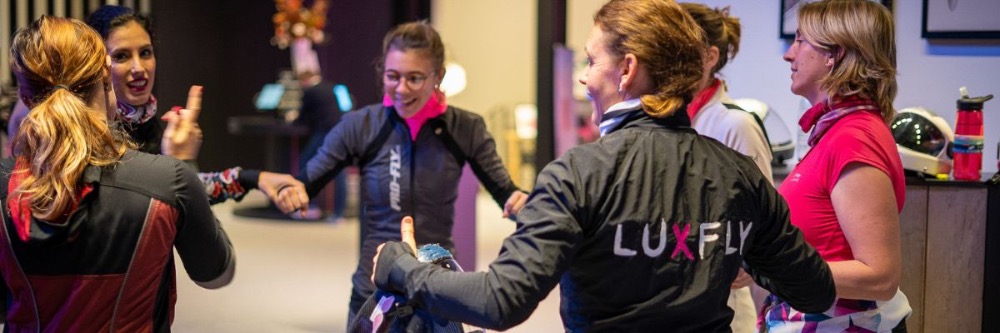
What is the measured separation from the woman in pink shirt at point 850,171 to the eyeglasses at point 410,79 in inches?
51.8

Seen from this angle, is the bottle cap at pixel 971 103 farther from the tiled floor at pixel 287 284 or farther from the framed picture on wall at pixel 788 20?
the tiled floor at pixel 287 284

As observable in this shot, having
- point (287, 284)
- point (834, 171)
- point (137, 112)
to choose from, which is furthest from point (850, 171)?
point (287, 284)

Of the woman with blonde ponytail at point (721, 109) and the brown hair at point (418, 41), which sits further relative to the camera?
the brown hair at point (418, 41)

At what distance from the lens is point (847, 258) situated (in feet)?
6.84

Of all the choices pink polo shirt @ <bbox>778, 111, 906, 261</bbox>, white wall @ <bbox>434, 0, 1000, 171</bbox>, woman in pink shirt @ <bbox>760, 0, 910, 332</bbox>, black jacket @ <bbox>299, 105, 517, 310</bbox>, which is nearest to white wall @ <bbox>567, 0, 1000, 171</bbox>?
white wall @ <bbox>434, 0, 1000, 171</bbox>

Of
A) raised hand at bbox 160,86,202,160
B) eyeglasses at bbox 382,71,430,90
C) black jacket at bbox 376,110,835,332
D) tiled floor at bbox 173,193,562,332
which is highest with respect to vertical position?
eyeglasses at bbox 382,71,430,90

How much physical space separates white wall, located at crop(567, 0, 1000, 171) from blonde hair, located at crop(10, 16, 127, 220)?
2.76 metres

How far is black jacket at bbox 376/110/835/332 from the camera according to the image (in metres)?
1.54

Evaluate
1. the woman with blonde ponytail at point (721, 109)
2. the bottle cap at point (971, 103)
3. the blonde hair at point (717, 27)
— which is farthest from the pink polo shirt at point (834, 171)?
the bottle cap at point (971, 103)

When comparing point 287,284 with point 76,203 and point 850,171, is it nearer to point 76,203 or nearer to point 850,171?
point 76,203

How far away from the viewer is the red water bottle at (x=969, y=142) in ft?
10.4

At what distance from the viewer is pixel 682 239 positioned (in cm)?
165

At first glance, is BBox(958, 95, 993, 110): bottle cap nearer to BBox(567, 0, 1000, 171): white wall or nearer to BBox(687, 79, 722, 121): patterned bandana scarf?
BBox(567, 0, 1000, 171): white wall

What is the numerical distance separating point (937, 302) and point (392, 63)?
5.94 feet
